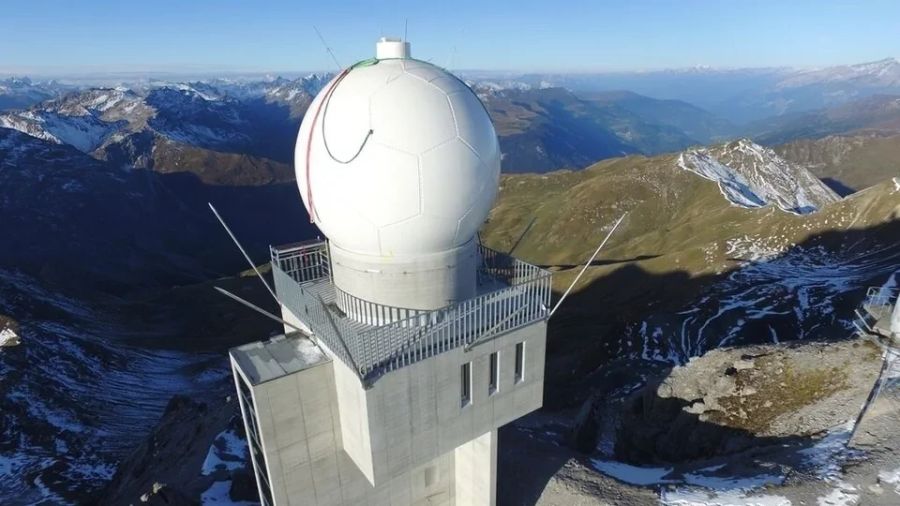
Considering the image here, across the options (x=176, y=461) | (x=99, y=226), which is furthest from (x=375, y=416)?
(x=99, y=226)

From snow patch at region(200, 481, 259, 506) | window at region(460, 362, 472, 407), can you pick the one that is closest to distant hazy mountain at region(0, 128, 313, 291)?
snow patch at region(200, 481, 259, 506)

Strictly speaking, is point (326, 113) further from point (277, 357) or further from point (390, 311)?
point (277, 357)

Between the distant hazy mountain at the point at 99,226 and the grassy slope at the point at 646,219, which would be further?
the distant hazy mountain at the point at 99,226

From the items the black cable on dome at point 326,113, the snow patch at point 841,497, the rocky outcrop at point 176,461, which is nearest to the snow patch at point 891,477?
A: the snow patch at point 841,497

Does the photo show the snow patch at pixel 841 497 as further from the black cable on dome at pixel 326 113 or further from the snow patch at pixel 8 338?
the snow patch at pixel 8 338

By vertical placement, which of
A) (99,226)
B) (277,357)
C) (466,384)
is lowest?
(99,226)

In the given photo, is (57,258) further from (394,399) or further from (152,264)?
(394,399)

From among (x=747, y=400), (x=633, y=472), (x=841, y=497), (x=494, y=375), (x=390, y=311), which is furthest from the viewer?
(x=747, y=400)
